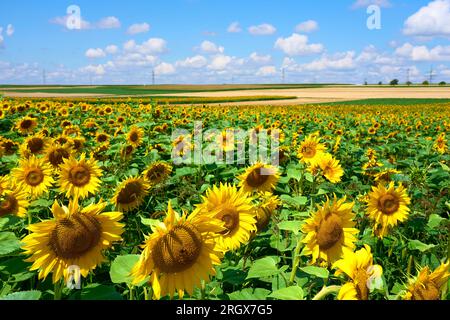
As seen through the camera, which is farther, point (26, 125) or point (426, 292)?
point (26, 125)

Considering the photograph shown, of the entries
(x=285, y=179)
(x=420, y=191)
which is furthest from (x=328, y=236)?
(x=420, y=191)

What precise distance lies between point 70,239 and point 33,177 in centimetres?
196

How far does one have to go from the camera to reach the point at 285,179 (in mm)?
4254

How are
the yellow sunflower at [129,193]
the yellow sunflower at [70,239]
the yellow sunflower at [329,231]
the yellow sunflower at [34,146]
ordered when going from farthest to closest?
the yellow sunflower at [34,146]
the yellow sunflower at [129,193]
the yellow sunflower at [329,231]
the yellow sunflower at [70,239]

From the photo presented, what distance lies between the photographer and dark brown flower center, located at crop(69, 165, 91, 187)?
3402 mm

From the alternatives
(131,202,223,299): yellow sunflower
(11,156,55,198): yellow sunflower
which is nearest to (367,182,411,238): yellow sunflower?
(131,202,223,299): yellow sunflower

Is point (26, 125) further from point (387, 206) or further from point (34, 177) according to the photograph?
point (387, 206)

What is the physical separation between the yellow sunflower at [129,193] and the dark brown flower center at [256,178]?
91cm

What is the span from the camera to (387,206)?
3.13 metres

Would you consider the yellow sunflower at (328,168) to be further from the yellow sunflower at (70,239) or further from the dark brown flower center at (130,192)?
the yellow sunflower at (70,239)

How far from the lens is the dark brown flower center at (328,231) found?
7.26ft

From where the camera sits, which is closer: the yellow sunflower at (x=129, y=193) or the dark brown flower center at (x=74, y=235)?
the dark brown flower center at (x=74, y=235)

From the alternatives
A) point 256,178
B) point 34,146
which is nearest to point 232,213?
point 256,178

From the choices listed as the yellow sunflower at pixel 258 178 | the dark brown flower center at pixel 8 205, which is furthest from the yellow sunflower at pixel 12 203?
the yellow sunflower at pixel 258 178
